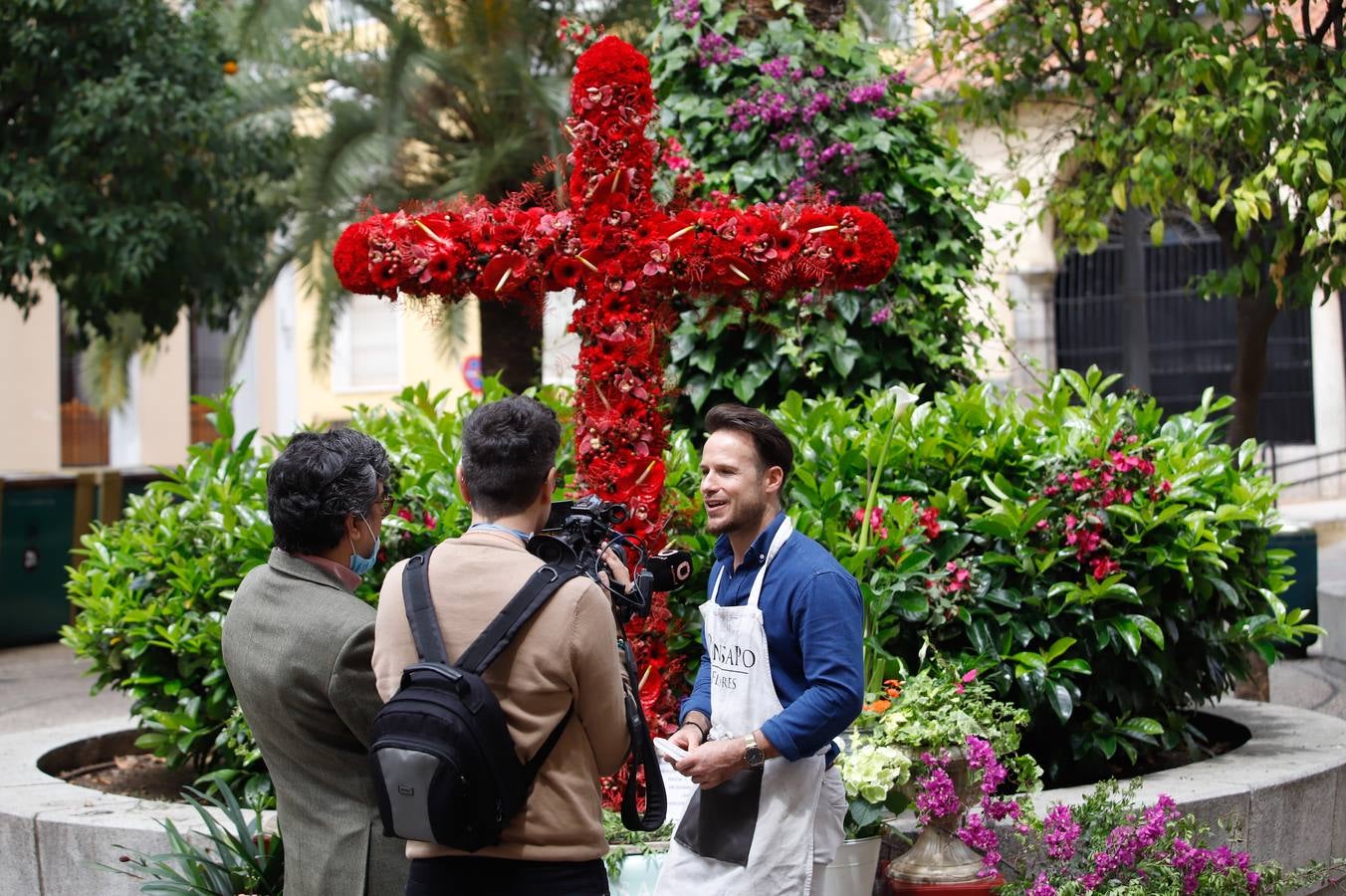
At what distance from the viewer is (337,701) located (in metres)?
3.02

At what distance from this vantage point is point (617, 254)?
4277 millimetres

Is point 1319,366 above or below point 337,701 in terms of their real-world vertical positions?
above

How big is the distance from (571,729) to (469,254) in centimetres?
186

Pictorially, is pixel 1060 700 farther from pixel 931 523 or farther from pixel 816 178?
pixel 816 178

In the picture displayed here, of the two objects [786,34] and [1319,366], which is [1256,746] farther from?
[1319,366]

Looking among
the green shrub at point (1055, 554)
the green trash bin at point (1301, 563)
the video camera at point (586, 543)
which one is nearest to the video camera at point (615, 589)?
the video camera at point (586, 543)

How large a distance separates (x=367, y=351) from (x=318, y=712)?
87.1 feet

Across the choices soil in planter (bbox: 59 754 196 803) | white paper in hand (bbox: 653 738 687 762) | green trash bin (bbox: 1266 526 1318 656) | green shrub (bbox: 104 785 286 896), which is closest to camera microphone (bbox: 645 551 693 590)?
white paper in hand (bbox: 653 738 687 762)

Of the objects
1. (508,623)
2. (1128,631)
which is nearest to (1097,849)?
(1128,631)

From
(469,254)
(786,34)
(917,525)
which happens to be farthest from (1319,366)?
(469,254)

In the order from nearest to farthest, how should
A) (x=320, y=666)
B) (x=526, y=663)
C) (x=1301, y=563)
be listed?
(x=526, y=663), (x=320, y=666), (x=1301, y=563)

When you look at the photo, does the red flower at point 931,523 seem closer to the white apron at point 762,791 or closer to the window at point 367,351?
the white apron at point 762,791

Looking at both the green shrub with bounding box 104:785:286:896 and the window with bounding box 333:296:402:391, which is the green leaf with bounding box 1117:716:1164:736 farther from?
the window with bounding box 333:296:402:391

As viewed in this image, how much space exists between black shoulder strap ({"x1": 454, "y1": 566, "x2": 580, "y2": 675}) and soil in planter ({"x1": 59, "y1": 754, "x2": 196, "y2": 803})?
3.76 metres
